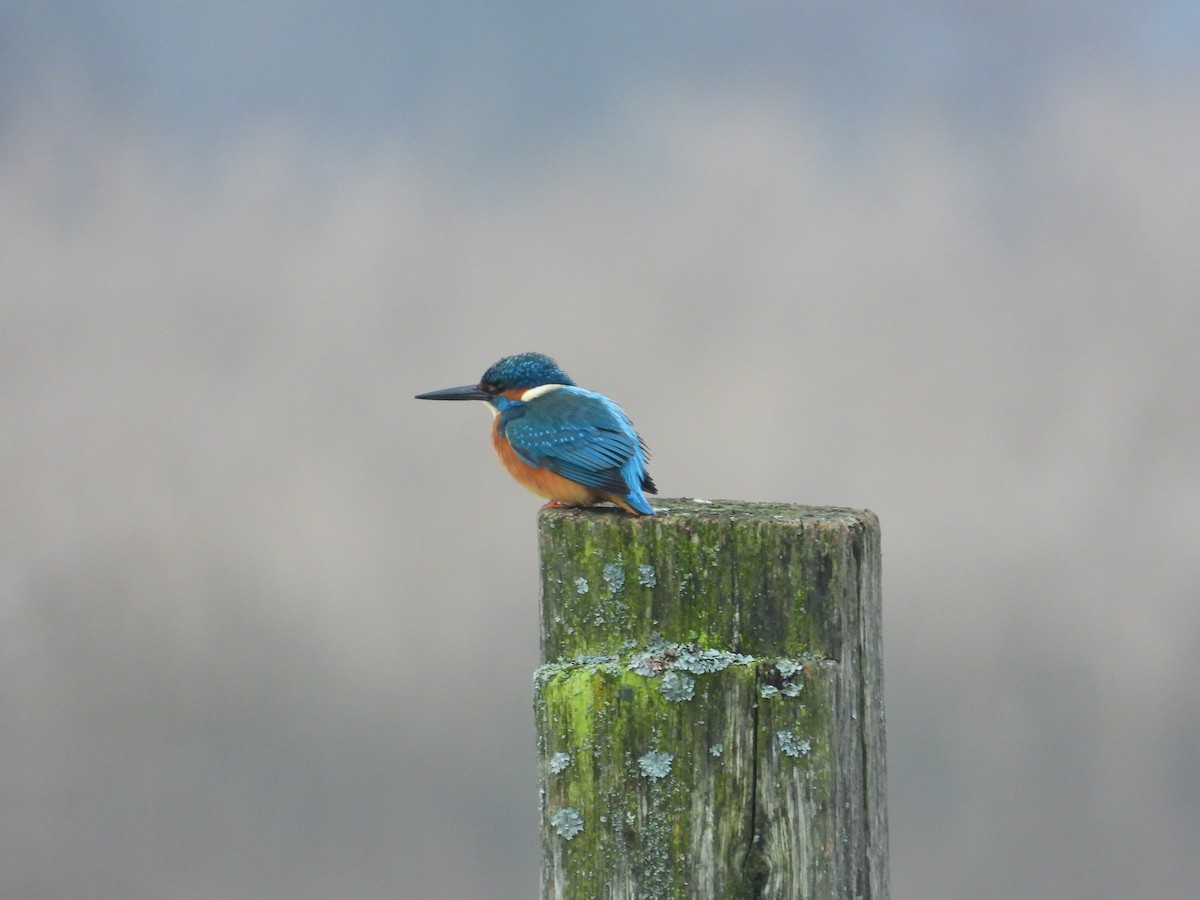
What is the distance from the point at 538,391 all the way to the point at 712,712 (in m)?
1.85

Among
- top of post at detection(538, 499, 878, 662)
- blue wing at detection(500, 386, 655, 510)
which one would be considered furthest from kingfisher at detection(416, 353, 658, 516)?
top of post at detection(538, 499, 878, 662)

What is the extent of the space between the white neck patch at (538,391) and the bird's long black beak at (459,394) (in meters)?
0.20

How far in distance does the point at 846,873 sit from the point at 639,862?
18.1 inches

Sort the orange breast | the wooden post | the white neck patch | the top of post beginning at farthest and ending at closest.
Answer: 1. the white neck patch
2. the orange breast
3. the top of post
4. the wooden post

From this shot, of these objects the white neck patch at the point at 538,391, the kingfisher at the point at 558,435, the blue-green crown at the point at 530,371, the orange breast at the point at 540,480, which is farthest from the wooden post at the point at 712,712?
the blue-green crown at the point at 530,371

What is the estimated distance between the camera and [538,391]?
4207 mm

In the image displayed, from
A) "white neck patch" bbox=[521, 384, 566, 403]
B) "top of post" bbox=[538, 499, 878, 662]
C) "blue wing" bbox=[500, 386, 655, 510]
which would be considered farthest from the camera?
"white neck patch" bbox=[521, 384, 566, 403]

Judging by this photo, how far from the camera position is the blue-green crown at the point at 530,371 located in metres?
4.24

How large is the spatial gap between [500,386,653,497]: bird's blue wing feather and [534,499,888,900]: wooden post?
26.4 inches

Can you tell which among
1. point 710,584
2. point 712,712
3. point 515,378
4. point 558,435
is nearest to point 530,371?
point 515,378

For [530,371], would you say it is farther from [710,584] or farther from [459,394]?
[710,584]

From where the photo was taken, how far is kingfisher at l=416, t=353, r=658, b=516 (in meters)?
3.61

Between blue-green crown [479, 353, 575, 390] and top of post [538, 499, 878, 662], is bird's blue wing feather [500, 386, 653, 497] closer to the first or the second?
blue-green crown [479, 353, 575, 390]

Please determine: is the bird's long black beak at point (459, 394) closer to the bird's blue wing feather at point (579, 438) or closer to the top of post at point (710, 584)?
the bird's blue wing feather at point (579, 438)
